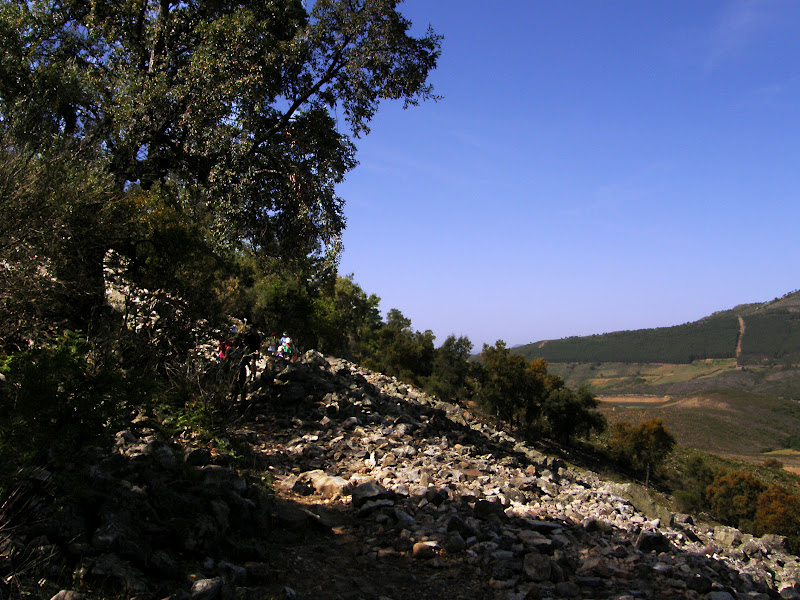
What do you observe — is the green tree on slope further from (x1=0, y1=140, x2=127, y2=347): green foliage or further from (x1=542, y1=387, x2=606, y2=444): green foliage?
(x1=542, y1=387, x2=606, y2=444): green foliage

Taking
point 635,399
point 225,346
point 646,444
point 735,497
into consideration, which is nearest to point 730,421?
point 635,399

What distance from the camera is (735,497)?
3759 centimetres

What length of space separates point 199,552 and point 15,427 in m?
2.19

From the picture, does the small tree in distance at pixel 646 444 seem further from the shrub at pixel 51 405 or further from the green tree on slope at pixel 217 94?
the shrub at pixel 51 405

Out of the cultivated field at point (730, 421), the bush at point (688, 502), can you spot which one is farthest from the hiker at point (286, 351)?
the cultivated field at point (730, 421)

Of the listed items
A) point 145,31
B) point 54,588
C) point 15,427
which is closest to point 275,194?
point 145,31

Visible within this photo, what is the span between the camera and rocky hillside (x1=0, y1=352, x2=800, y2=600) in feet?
14.0

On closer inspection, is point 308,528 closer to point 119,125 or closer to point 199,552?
point 199,552

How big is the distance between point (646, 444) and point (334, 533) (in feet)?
164

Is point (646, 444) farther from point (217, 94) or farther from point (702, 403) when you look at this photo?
point (702, 403)

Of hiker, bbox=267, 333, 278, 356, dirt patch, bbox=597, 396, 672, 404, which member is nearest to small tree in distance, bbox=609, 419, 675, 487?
hiker, bbox=267, 333, 278, 356

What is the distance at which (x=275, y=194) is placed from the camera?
11.7 metres

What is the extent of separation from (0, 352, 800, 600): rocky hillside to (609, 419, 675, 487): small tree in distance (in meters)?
41.7

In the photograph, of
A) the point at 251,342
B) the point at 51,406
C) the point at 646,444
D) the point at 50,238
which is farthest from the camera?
the point at 646,444
